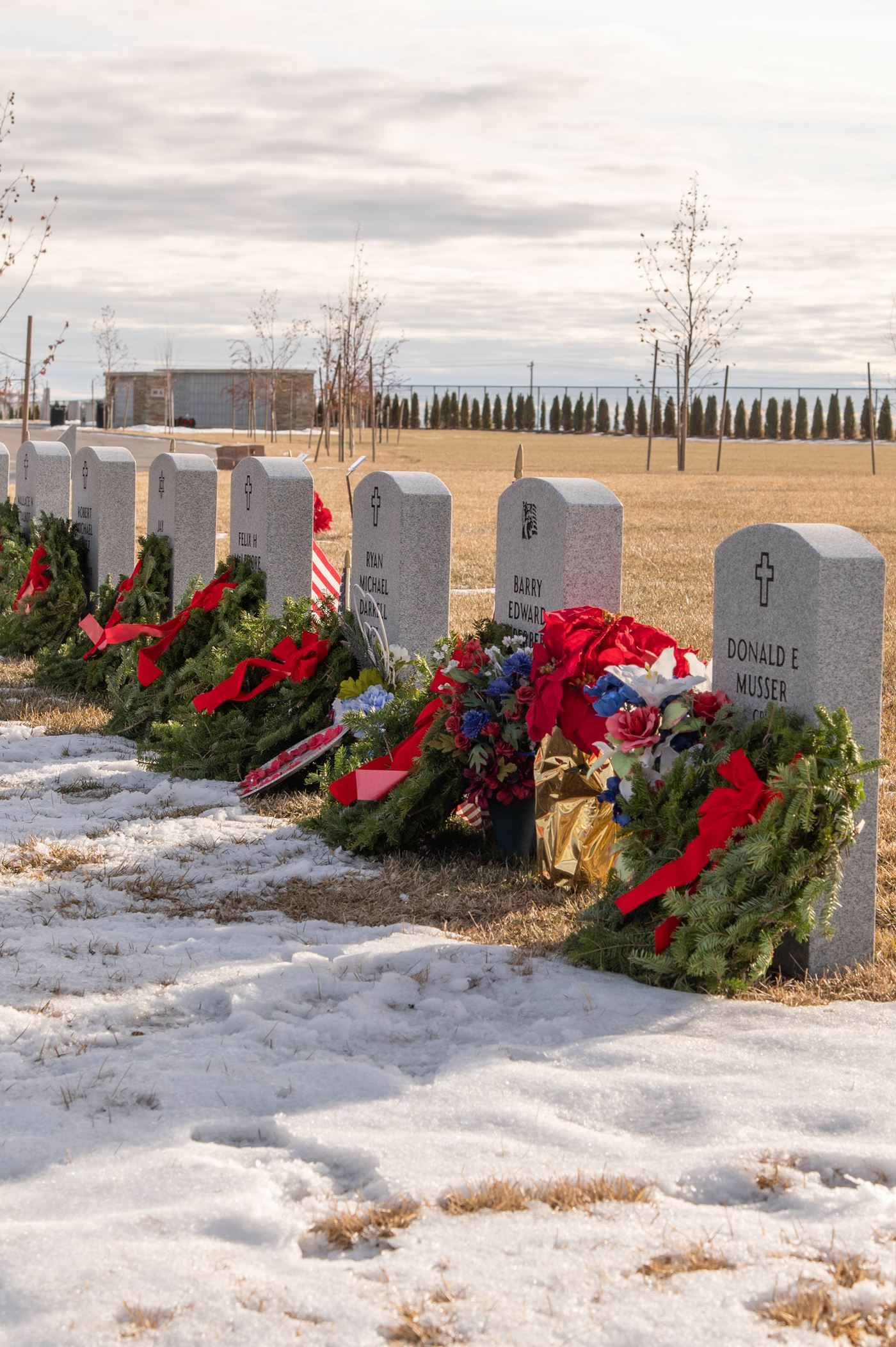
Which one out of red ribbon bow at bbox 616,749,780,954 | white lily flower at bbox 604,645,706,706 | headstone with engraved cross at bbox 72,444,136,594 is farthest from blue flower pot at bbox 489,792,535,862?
headstone with engraved cross at bbox 72,444,136,594

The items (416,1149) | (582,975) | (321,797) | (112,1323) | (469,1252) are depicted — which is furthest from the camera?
(321,797)

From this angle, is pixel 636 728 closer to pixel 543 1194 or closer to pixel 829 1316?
pixel 543 1194

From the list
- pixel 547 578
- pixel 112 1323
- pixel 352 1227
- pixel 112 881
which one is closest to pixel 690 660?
pixel 547 578

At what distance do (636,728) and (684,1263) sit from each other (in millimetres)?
2089

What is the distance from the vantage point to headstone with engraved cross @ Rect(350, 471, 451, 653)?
6547 millimetres

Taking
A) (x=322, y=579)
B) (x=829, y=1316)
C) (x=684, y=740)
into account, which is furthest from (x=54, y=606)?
(x=829, y=1316)

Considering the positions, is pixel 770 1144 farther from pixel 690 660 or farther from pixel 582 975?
pixel 690 660

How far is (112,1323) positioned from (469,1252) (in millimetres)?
638

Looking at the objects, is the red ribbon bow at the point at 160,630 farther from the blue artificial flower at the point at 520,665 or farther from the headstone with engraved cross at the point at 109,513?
the blue artificial flower at the point at 520,665

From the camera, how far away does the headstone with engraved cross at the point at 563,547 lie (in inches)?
213

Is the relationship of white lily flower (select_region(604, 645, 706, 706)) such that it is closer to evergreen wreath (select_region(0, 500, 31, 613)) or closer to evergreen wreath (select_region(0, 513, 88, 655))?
evergreen wreath (select_region(0, 513, 88, 655))

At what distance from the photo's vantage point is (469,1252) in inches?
95.2

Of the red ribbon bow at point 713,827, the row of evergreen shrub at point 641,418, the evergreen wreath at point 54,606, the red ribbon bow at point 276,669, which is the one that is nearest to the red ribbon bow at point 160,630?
the red ribbon bow at point 276,669

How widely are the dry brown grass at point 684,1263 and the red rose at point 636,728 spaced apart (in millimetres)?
1991
